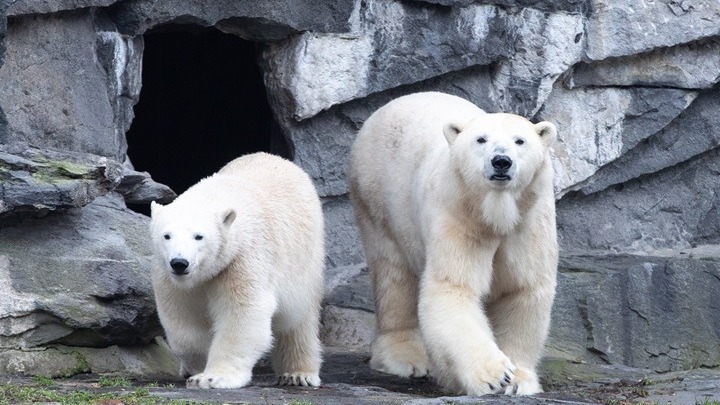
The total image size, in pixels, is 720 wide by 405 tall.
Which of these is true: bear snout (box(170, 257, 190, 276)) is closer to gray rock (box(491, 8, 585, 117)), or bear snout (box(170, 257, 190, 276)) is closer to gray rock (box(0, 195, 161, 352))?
gray rock (box(0, 195, 161, 352))

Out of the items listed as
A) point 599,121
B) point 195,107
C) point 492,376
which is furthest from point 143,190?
point 599,121

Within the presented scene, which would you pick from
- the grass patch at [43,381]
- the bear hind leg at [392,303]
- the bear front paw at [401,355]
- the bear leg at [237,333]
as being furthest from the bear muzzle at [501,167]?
the grass patch at [43,381]

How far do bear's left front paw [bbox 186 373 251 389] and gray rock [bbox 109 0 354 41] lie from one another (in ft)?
8.30

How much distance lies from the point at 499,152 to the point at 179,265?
4.99 feet

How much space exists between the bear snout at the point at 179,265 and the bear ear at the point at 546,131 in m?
1.80

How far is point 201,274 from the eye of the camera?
19.0 feet

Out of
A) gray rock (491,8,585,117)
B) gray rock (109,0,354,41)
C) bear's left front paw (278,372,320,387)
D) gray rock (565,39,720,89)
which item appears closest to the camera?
bear's left front paw (278,372,320,387)

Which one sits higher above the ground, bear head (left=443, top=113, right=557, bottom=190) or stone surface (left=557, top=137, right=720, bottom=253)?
bear head (left=443, top=113, right=557, bottom=190)

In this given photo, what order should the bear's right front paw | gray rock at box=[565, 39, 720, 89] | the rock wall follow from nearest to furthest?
1. the bear's right front paw
2. the rock wall
3. gray rock at box=[565, 39, 720, 89]

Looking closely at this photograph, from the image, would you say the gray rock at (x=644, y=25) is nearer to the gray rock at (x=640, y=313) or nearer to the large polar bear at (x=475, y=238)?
the gray rock at (x=640, y=313)

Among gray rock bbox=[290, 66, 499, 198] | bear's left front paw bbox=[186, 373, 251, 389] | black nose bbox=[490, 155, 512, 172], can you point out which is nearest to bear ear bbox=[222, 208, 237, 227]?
bear's left front paw bbox=[186, 373, 251, 389]

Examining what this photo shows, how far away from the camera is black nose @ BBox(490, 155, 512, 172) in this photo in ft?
19.8

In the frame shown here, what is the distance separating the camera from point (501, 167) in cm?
604

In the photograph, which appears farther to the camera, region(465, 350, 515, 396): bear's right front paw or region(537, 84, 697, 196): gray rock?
region(537, 84, 697, 196): gray rock
